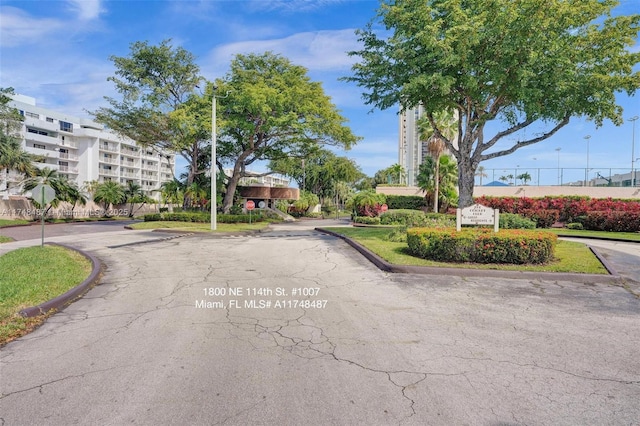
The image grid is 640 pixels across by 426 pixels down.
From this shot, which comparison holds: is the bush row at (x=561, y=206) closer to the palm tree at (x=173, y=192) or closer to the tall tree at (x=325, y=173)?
the palm tree at (x=173, y=192)

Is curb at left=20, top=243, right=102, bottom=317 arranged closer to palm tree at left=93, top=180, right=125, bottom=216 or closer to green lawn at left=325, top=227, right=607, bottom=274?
green lawn at left=325, top=227, right=607, bottom=274

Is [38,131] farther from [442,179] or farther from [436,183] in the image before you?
[436,183]

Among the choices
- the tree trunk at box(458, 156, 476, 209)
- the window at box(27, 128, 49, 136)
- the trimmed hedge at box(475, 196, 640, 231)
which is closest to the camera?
the tree trunk at box(458, 156, 476, 209)

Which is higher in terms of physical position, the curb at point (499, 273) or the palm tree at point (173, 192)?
the palm tree at point (173, 192)

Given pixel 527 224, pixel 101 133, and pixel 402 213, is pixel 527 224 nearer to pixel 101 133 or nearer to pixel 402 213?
pixel 402 213

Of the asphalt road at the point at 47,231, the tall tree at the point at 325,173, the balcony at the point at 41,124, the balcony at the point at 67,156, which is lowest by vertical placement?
the asphalt road at the point at 47,231

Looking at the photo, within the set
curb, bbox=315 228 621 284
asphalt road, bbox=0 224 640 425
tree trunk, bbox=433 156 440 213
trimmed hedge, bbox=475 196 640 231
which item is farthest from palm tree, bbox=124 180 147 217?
curb, bbox=315 228 621 284

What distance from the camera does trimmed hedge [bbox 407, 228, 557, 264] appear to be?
10508 millimetres

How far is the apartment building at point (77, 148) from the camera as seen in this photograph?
66.2 m

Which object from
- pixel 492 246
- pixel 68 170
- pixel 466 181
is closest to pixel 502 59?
pixel 466 181

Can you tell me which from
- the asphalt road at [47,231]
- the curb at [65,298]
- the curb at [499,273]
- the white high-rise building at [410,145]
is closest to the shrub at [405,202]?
the asphalt road at [47,231]

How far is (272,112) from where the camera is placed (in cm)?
3141

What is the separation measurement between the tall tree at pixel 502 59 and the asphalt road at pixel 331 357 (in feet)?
32.1

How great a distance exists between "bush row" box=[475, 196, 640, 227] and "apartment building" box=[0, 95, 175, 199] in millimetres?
49270
